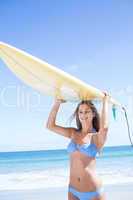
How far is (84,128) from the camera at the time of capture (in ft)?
10.6

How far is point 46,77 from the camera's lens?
327cm

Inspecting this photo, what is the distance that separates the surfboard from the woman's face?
0.12m

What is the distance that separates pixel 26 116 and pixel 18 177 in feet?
33.3

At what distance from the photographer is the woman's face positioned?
3.17 meters

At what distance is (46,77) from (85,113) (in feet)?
1.36

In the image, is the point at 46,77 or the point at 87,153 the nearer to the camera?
the point at 87,153

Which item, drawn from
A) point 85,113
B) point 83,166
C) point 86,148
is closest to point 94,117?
point 85,113

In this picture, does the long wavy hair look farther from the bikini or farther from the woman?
the bikini

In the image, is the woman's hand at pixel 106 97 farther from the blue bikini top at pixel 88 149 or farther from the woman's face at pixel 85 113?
the blue bikini top at pixel 88 149

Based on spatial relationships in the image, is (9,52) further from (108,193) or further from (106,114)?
(108,193)

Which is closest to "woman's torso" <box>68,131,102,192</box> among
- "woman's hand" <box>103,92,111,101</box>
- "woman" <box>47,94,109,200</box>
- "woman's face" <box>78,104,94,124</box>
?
"woman" <box>47,94,109,200</box>

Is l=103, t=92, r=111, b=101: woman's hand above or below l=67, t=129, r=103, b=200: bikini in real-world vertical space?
above

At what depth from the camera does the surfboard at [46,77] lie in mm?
3012

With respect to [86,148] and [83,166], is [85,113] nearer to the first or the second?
[86,148]
